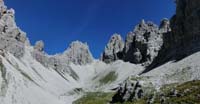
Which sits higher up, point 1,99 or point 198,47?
point 198,47

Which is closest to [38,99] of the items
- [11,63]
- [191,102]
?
[11,63]

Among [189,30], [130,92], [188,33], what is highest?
[189,30]

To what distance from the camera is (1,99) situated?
135 meters

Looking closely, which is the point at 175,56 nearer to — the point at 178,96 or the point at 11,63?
the point at 11,63

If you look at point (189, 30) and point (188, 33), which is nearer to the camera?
point (188, 33)

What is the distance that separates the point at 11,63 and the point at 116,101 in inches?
4083

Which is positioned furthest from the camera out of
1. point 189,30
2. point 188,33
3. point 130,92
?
point 189,30

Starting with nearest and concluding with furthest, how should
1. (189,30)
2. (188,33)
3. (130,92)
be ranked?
(130,92)
(188,33)
(189,30)

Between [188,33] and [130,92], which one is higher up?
[188,33]

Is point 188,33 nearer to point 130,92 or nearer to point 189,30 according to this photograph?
point 189,30

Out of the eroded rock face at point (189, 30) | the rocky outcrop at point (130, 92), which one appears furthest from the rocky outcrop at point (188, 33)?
the rocky outcrop at point (130, 92)

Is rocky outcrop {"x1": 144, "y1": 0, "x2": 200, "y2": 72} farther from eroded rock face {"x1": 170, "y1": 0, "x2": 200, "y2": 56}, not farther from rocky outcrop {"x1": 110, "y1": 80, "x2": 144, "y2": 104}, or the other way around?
rocky outcrop {"x1": 110, "y1": 80, "x2": 144, "y2": 104}

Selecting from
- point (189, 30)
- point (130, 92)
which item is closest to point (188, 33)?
point (189, 30)

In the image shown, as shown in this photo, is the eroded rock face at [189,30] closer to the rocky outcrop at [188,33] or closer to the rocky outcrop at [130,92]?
the rocky outcrop at [188,33]
